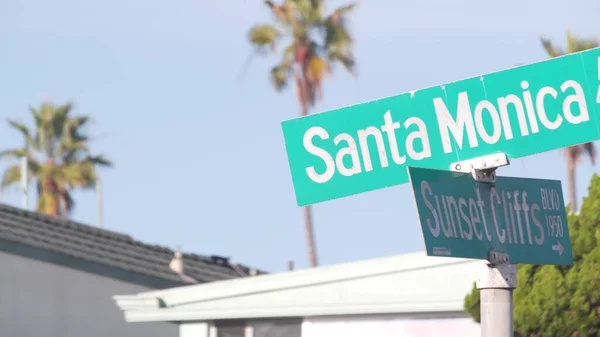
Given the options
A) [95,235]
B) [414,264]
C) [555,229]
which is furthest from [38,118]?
[555,229]

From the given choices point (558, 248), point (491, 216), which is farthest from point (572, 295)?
point (491, 216)

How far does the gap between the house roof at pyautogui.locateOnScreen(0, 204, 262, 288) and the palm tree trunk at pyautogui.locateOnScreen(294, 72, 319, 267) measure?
1289 centimetres

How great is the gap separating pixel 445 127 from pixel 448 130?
17 mm

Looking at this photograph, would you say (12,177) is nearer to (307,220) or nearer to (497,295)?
(307,220)

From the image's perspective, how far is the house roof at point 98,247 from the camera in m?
20.0

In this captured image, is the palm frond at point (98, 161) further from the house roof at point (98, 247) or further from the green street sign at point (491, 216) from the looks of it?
the green street sign at point (491, 216)

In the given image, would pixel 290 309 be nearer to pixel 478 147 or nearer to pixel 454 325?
pixel 454 325

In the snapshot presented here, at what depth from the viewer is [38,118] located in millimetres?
45594

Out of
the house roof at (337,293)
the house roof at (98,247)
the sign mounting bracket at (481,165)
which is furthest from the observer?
the house roof at (98,247)

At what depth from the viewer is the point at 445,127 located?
502 cm

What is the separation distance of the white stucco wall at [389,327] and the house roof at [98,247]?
5945 millimetres

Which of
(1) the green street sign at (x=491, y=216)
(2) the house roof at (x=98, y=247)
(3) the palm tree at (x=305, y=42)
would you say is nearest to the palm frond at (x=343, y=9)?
(3) the palm tree at (x=305, y=42)

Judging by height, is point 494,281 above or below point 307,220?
below

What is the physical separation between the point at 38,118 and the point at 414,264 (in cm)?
3298
